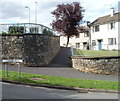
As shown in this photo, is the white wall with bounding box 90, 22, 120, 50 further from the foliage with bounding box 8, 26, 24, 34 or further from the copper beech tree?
the foliage with bounding box 8, 26, 24, 34

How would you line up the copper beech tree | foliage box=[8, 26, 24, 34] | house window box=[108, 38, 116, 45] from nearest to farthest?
foliage box=[8, 26, 24, 34] < house window box=[108, 38, 116, 45] < the copper beech tree

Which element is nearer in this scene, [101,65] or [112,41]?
[101,65]

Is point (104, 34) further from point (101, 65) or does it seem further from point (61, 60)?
point (101, 65)

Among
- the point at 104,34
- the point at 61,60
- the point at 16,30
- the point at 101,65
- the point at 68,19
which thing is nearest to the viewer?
the point at 101,65

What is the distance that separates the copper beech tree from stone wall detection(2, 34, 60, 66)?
22491 millimetres

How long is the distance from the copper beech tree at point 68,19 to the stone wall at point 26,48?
22.5 m

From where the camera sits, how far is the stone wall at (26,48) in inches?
943

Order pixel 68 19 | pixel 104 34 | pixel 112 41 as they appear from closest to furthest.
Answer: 1. pixel 112 41
2. pixel 104 34
3. pixel 68 19

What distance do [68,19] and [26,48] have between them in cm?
2463

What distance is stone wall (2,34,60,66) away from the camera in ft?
78.6

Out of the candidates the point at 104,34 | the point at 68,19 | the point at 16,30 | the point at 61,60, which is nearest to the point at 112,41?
the point at 104,34

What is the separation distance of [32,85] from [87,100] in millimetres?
4375

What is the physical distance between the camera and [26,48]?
2403 cm

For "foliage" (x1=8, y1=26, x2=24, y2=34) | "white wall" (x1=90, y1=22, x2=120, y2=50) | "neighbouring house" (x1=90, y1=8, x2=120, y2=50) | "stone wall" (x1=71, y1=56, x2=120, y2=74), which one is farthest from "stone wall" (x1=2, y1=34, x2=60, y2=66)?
"white wall" (x1=90, y1=22, x2=120, y2=50)
